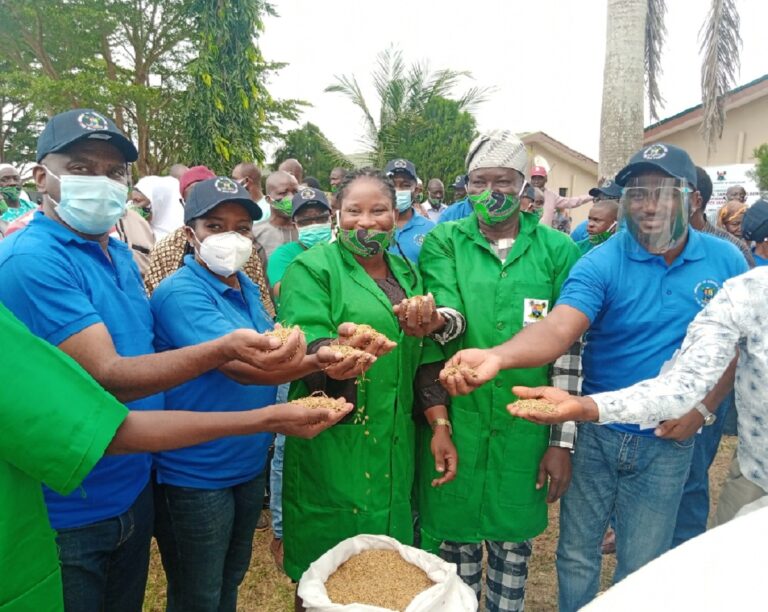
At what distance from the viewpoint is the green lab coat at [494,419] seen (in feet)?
9.29

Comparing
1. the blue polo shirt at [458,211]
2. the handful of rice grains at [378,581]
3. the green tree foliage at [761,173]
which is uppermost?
the green tree foliage at [761,173]

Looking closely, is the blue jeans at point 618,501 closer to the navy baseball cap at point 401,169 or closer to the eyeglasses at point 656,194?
the eyeglasses at point 656,194

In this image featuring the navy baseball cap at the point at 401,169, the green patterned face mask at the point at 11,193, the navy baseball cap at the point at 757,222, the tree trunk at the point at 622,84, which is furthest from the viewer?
the tree trunk at the point at 622,84

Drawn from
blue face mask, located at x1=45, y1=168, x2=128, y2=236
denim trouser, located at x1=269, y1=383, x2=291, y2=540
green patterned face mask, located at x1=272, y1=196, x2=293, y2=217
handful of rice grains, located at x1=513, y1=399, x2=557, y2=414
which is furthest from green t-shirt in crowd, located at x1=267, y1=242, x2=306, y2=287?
handful of rice grains, located at x1=513, y1=399, x2=557, y2=414

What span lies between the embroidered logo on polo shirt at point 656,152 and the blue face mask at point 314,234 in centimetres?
261

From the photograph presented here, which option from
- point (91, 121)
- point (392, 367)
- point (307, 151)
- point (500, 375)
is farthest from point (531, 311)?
point (307, 151)

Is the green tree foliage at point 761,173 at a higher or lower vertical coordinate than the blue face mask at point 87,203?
higher

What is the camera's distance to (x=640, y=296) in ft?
9.02

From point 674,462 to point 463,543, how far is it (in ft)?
3.68

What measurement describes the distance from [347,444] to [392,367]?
0.40m

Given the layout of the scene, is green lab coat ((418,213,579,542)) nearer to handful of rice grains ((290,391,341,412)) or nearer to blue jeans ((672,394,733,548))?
handful of rice grains ((290,391,341,412))

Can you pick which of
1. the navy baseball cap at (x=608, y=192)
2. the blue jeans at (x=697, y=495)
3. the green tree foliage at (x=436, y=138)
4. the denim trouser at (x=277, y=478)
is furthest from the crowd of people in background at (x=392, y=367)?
the green tree foliage at (x=436, y=138)

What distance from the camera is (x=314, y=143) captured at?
985 inches

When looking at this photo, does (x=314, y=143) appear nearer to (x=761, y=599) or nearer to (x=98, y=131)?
(x=98, y=131)
